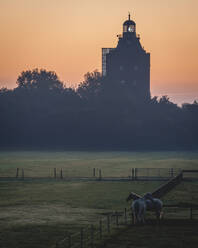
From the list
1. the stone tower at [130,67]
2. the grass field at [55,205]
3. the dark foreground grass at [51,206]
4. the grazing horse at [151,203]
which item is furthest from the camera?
the stone tower at [130,67]

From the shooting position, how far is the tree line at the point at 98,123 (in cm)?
13600

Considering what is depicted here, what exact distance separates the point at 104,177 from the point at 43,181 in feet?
25.9

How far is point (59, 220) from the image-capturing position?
111ft

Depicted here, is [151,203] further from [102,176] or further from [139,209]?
[102,176]

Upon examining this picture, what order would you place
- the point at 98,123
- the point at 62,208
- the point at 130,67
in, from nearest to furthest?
the point at 62,208, the point at 98,123, the point at 130,67

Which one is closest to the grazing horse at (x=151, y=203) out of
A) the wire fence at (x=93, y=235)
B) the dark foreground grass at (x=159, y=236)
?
the dark foreground grass at (x=159, y=236)

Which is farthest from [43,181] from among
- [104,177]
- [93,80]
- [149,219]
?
[93,80]

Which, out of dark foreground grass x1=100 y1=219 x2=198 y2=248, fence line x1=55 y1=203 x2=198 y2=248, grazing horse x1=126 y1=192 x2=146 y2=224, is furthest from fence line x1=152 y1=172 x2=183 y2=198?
dark foreground grass x1=100 y1=219 x2=198 y2=248

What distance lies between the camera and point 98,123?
462ft

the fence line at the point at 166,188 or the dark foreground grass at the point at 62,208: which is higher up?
the fence line at the point at 166,188

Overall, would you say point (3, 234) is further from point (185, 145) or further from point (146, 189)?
point (185, 145)

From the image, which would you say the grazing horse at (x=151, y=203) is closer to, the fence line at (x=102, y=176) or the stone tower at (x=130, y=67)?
the fence line at (x=102, y=176)

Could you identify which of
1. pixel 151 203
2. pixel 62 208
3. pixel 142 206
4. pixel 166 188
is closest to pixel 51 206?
pixel 62 208

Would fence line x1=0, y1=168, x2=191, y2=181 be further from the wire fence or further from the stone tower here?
the stone tower
